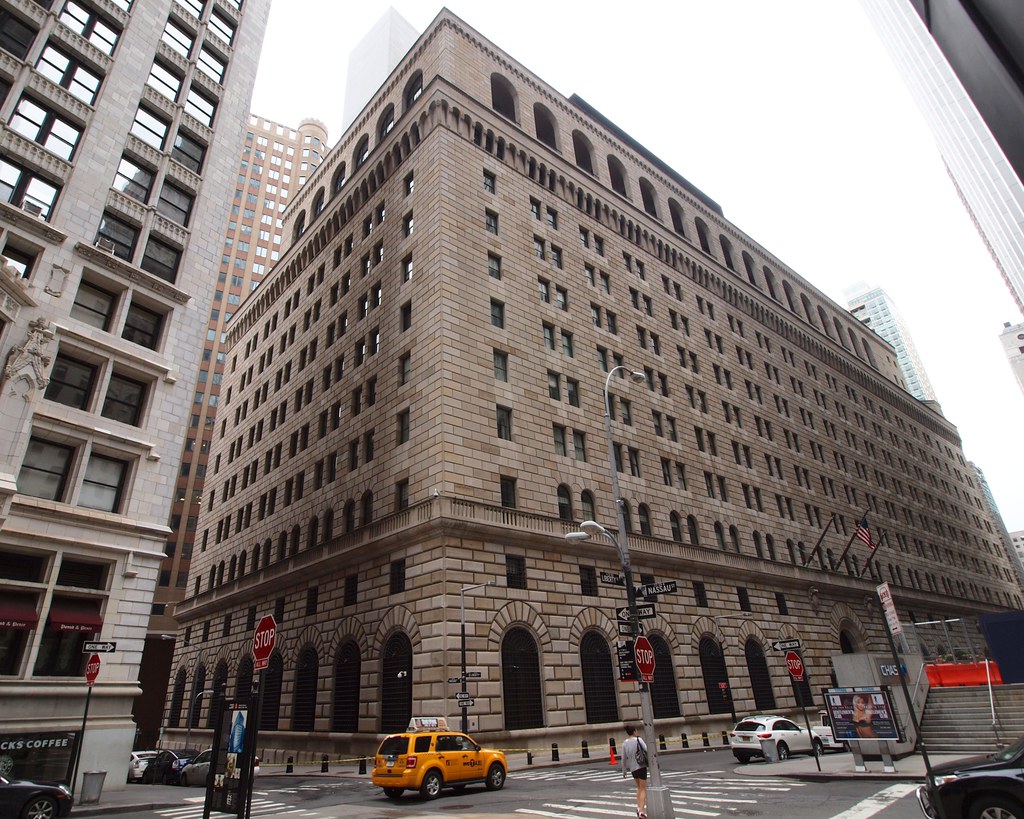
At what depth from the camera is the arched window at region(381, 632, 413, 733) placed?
27.6 meters

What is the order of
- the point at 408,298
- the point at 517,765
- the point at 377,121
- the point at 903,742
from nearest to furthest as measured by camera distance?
the point at 903,742 → the point at 517,765 → the point at 408,298 → the point at 377,121

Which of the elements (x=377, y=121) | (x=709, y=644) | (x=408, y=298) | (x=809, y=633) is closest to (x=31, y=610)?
(x=408, y=298)

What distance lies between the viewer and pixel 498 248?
1516 inches

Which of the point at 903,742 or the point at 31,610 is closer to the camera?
the point at 31,610

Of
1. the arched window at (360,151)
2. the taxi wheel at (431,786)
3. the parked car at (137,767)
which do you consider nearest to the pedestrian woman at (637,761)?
the taxi wheel at (431,786)

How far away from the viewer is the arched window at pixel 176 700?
4750 centimetres

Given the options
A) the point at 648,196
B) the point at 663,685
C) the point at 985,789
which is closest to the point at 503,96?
the point at 648,196

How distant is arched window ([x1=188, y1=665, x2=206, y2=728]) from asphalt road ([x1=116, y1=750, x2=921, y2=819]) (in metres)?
26.0

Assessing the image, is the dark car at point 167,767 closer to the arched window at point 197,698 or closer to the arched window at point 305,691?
the arched window at point 305,691

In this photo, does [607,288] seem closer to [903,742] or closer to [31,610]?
[903,742]

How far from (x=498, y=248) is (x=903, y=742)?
31740 mm

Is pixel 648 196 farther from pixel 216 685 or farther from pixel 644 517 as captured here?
pixel 216 685

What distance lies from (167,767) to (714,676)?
2975 cm

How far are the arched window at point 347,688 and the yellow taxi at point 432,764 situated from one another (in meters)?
12.7
